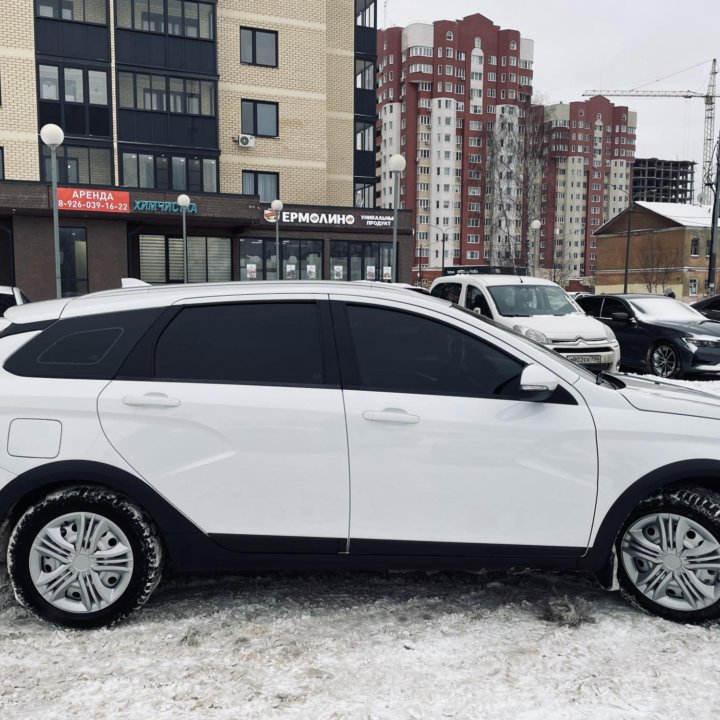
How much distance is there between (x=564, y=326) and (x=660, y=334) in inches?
101

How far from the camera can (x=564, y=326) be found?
11398 millimetres

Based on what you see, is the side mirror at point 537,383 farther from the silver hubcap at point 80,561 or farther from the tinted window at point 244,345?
the silver hubcap at point 80,561

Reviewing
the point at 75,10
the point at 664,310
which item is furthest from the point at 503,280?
the point at 75,10

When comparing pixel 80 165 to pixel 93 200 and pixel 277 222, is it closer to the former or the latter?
pixel 93 200

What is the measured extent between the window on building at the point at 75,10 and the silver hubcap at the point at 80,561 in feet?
102

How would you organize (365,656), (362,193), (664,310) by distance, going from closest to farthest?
(365,656) < (664,310) < (362,193)

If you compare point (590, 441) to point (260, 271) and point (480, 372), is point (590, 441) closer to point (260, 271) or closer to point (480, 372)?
point (480, 372)

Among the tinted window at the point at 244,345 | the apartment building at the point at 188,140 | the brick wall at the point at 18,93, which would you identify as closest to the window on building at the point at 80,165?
the apartment building at the point at 188,140

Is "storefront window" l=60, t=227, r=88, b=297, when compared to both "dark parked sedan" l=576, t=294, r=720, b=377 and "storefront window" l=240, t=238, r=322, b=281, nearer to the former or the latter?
"storefront window" l=240, t=238, r=322, b=281

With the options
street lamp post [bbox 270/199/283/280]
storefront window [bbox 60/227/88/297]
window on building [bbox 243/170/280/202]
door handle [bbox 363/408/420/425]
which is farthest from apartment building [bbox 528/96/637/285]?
door handle [bbox 363/408/420/425]

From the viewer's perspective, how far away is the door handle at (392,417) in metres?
3.38

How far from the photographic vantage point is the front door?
3373 millimetres

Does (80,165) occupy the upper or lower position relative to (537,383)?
upper

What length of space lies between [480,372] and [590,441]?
611mm
